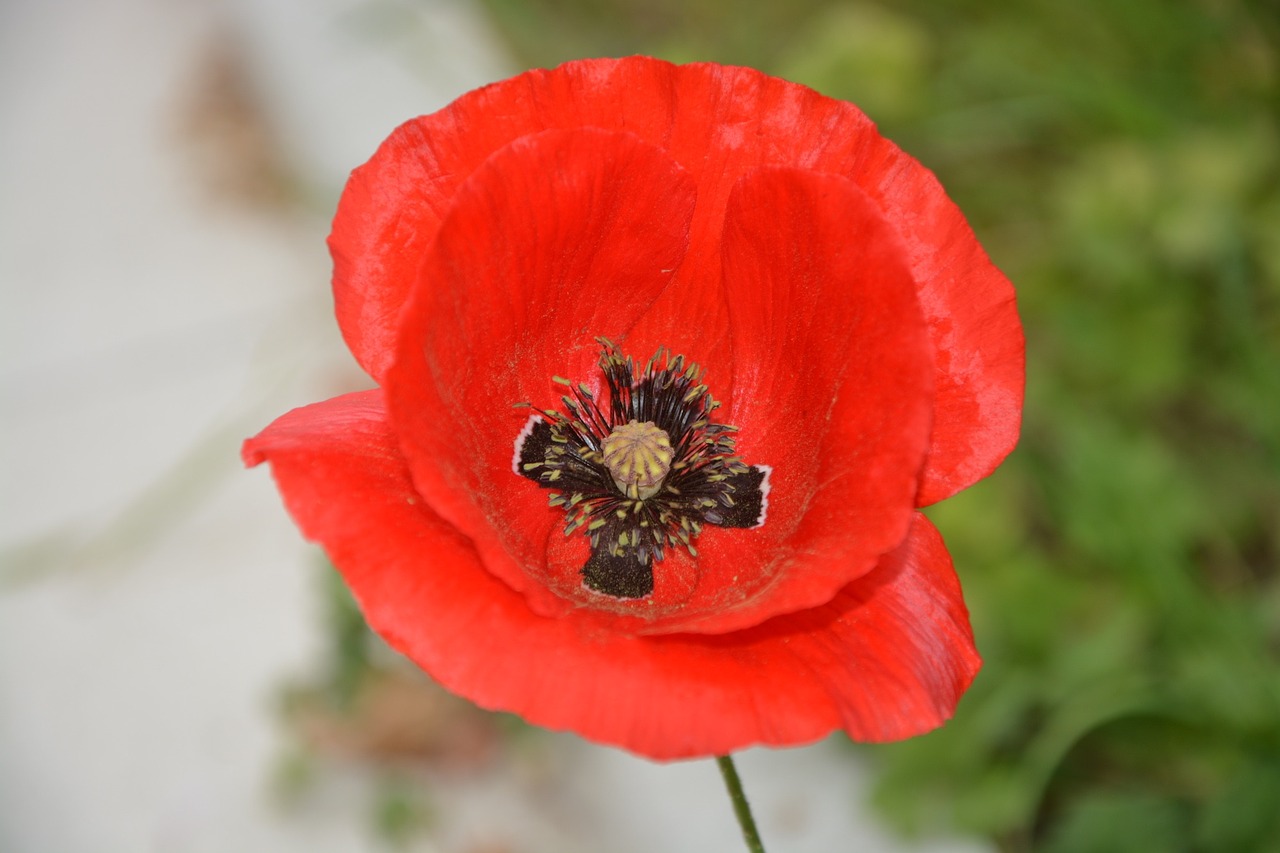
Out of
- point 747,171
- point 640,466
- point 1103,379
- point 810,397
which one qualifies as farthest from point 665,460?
point 1103,379

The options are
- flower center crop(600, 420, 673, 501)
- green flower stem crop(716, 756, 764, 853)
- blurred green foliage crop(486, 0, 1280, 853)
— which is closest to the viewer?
green flower stem crop(716, 756, 764, 853)

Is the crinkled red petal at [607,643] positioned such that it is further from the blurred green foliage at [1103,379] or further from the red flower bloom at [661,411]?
the blurred green foliage at [1103,379]

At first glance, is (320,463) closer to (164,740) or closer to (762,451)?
(762,451)

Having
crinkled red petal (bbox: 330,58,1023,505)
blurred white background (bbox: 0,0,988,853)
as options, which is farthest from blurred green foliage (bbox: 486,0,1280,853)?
crinkled red petal (bbox: 330,58,1023,505)

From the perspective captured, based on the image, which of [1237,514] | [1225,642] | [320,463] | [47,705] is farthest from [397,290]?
[1237,514]

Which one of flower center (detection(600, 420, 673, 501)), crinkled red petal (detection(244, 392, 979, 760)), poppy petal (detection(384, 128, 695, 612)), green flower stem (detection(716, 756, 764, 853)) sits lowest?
green flower stem (detection(716, 756, 764, 853))

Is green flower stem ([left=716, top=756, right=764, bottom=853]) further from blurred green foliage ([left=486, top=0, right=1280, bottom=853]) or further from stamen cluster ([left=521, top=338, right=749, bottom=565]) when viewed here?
blurred green foliage ([left=486, top=0, right=1280, bottom=853])

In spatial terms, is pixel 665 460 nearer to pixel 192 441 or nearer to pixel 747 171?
pixel 747 171
